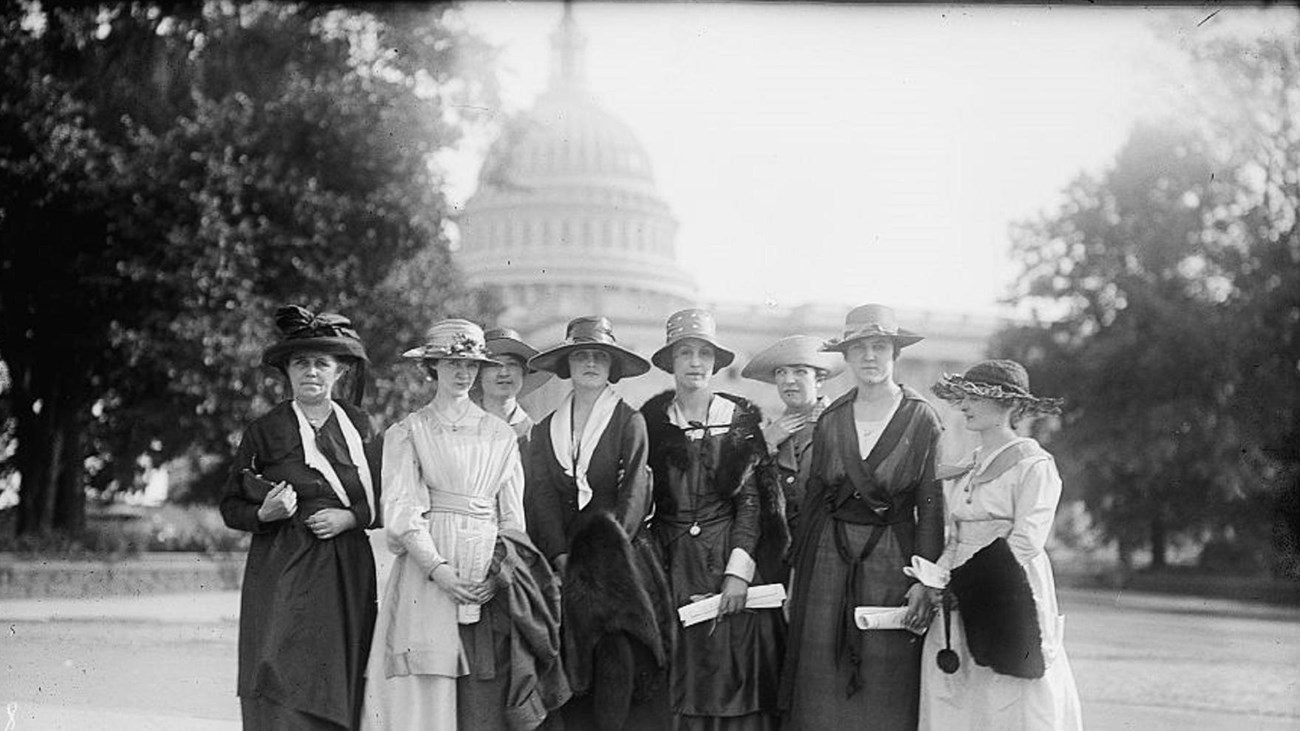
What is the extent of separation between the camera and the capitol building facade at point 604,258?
5019 centimetres

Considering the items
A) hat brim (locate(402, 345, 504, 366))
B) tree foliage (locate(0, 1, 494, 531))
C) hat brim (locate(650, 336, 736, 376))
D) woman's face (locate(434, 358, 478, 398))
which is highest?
tree foliage (locate(0, 1, 494, 531))

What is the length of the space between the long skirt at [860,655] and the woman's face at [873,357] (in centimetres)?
69

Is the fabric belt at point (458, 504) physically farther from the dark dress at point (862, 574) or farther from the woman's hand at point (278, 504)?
the dark dress at point (862, 574)

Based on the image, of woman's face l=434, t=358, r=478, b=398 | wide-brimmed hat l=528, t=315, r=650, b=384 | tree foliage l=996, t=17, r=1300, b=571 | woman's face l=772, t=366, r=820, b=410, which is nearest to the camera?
woman's face l=434, t=358, r=478, b=398

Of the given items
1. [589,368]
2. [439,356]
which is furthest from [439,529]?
[589,368]

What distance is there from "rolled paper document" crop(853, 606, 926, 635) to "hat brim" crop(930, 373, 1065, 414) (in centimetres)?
97

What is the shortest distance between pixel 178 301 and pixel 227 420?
1.88m

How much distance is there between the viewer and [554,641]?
18.3 ft

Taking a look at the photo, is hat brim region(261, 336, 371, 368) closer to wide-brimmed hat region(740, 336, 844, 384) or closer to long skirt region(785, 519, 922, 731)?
wide-brimmed hat region(740, 336, 844, 384)

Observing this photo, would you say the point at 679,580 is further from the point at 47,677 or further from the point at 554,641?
the point at 47,677

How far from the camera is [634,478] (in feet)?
18.9

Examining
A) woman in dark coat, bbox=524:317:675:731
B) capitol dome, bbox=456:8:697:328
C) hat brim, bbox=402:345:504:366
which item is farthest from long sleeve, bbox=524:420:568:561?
capitol dome, bbox=456:8:697:328

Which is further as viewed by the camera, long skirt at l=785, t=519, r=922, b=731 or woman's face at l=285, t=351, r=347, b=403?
woman's face at l=285, t=351, r=347, b=403

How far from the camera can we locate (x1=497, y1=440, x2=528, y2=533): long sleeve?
18.6 ft
